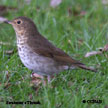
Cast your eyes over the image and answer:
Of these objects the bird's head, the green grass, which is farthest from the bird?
the green grass

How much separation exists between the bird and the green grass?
7.3 inches

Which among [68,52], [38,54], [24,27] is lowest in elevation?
[38,54]

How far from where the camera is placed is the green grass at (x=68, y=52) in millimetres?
4785

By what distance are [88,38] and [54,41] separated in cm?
80

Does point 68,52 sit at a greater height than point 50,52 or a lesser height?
greater

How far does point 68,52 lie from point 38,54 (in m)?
1.47

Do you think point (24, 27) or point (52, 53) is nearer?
point (52, 53)

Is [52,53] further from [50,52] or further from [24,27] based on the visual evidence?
[24,27]

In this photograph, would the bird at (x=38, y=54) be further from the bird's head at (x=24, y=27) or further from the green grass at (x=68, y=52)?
the green grass at (x=68, y=52)

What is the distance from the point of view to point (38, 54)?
5.42 metres

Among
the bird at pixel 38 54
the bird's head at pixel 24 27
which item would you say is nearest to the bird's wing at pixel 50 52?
the bird at pixel 38 54

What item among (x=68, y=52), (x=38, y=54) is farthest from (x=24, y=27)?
(x=68, y=52)

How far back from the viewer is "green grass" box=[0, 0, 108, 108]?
479 cm

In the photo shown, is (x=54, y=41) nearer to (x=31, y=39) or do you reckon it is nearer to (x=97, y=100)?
(x=31, y=39)
